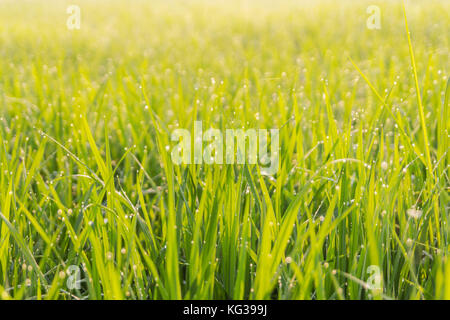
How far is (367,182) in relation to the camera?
1236mm

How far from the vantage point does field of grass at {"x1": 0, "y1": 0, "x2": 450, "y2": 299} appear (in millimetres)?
1078

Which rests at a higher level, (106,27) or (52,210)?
(106,27)

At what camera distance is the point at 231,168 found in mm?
1203

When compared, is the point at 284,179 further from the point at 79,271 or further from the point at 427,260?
the point at 79,271

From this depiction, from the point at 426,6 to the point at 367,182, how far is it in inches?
195

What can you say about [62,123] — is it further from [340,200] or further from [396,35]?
[396,35]

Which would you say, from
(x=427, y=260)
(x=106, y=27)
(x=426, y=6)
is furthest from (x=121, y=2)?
(x=427, y=260)

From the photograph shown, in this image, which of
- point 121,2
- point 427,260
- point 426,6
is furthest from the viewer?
point 121,2

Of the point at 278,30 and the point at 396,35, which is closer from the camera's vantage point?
the point at 396,35

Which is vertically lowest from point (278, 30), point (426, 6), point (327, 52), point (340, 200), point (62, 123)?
point (340, 200)

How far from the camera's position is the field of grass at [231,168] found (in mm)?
1078

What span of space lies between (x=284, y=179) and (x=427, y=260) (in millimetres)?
420

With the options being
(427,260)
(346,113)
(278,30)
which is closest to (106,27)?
(278,30)
